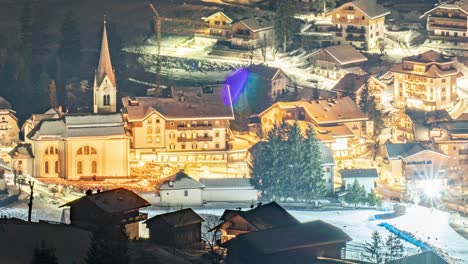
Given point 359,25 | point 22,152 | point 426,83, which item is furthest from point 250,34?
point 22,152

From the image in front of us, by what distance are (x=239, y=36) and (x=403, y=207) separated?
763 inches

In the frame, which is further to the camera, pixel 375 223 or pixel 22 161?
pixel 22 161

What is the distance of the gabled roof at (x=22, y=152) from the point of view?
93312mm

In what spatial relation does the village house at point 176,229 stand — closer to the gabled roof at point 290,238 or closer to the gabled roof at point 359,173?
the gabled roof at point 290,238

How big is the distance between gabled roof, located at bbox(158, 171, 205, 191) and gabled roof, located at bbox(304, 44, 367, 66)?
16.6 m

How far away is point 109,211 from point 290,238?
19.6ft

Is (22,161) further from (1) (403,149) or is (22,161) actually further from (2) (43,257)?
(2) (43,257)

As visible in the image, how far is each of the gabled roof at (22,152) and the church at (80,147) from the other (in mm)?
85

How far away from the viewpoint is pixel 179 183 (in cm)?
9038

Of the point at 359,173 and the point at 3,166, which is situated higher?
the point at 3,166

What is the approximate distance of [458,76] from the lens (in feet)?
344

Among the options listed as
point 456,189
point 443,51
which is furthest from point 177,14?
point 456,189

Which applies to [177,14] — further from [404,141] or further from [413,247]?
[413,247]

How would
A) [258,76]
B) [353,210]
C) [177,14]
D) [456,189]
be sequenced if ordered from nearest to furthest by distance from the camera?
1. [353,210]
2. [456,189]
3. [258,76]
4. [177,14]
